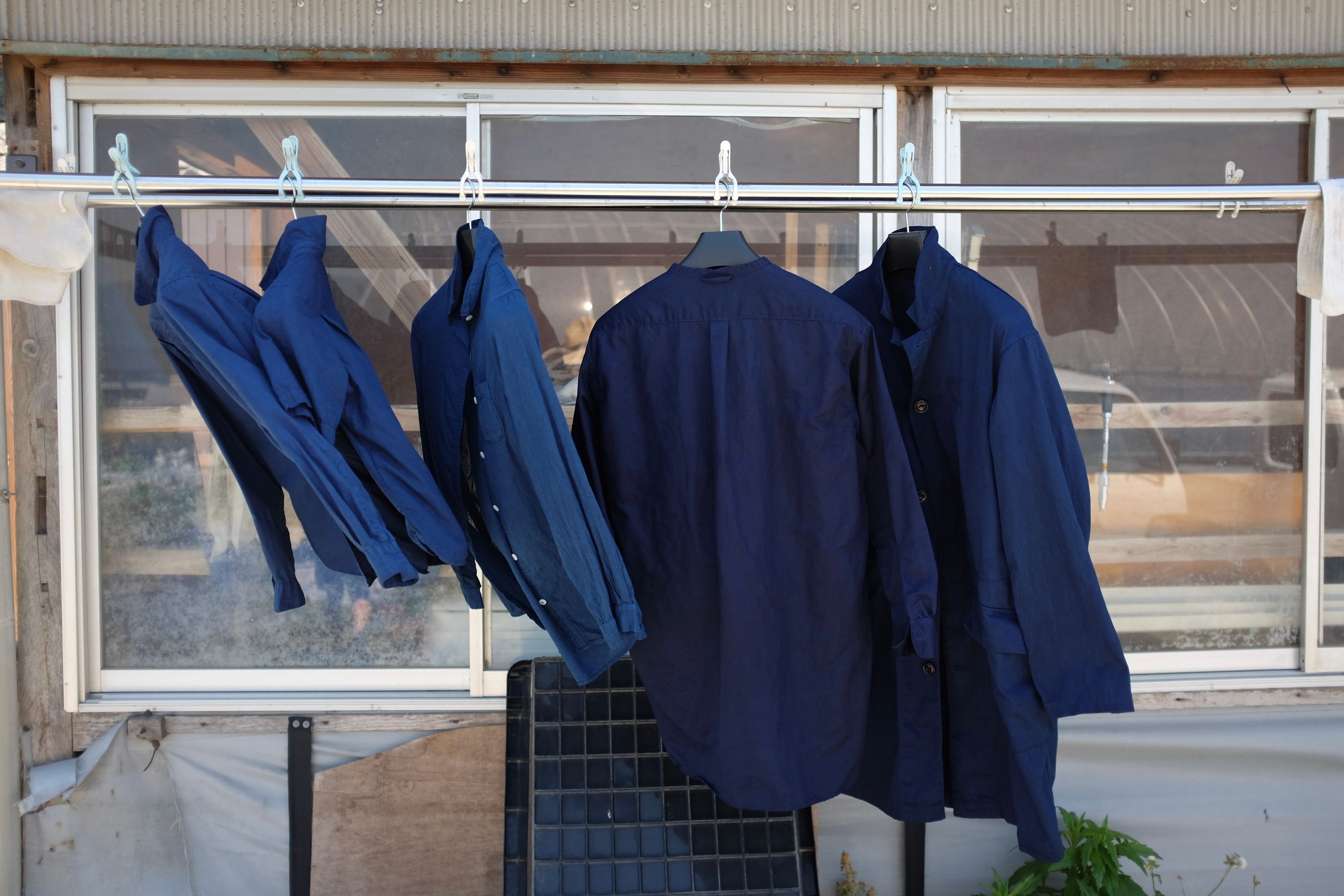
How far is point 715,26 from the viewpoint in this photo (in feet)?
7.43

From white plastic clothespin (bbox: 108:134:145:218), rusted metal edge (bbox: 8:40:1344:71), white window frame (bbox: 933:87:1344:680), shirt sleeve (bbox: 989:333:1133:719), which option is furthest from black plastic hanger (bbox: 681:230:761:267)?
white plastic clothespin (bbox: 108:134:145:218)

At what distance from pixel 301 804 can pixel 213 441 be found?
1053 mm

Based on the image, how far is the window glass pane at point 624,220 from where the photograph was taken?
2.38 m

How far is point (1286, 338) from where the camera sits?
8.15ft

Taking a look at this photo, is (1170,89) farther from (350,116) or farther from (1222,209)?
(350,116)

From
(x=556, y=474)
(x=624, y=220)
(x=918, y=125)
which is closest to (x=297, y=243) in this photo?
(x=556, y=474)

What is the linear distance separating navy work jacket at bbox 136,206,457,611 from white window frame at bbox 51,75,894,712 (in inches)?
30.4

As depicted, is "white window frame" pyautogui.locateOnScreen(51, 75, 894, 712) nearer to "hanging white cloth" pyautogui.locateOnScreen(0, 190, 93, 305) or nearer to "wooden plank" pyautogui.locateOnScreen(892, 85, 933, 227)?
"wooden plank" pyautogui.locateOnScreen(892, 85, 933, 227)

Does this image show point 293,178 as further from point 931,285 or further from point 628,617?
point 931,285

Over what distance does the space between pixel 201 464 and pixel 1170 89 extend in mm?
2945

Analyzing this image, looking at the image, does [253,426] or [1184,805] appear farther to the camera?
[1184,805]

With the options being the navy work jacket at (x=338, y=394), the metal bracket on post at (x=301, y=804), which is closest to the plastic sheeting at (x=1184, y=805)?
the metal bracket on post at (x=301, y=804)

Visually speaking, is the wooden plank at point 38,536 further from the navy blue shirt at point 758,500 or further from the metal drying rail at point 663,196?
the navy blue shirt at point 758,500

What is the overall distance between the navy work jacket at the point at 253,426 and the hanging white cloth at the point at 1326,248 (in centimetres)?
183
